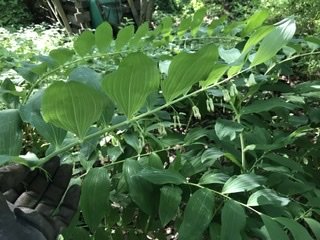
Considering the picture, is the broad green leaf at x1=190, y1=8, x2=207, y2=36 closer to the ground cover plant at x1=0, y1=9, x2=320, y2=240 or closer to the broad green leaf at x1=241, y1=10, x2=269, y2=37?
the ground cover plant at x1=0, y1=9, x2=320, y2=240

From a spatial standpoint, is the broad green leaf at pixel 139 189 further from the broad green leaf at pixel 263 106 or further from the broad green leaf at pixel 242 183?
the broad green leaf at pixel 263 106

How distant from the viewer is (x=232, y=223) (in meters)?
0.80

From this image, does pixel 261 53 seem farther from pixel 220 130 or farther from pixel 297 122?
pixel 297 122

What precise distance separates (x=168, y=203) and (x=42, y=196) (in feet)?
0.75

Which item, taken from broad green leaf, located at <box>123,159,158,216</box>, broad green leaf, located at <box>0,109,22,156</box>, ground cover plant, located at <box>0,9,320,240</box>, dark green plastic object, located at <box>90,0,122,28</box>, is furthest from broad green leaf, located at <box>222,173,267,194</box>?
dark green plastic object, located at <box>90,0,122,28</box>

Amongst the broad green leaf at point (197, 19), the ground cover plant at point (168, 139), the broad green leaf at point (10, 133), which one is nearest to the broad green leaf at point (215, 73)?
the ground cover plant at point (168, 139)

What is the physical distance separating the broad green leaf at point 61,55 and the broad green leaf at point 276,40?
0.41 meters

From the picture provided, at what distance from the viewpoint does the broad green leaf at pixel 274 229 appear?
80cm

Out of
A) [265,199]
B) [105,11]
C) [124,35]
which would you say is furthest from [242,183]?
[105,11]

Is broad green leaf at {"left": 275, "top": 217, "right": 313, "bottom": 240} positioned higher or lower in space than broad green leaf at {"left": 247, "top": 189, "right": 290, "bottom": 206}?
lower

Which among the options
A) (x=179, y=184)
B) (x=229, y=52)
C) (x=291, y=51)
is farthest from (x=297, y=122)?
(x=179, y=184)

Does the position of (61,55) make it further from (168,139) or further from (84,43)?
(168,139)

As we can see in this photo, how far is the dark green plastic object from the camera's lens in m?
5.86

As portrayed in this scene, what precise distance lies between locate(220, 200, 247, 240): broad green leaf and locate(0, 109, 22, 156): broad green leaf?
0.37 meters
